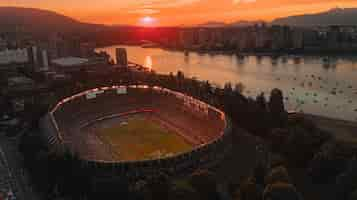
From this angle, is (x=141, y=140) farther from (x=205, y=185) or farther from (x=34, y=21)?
(x=34, y=21)

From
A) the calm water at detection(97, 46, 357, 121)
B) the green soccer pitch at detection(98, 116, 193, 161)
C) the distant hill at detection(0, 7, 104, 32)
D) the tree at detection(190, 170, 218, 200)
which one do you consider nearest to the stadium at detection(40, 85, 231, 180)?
the green soccer pitch at detection(98, 116, 193, 161)

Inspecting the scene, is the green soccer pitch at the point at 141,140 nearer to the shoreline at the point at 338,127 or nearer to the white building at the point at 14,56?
the shoreline at the point at 338,127

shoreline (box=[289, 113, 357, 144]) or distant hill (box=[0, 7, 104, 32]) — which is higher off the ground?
distant hill (box=[0, 7, 104, 32])

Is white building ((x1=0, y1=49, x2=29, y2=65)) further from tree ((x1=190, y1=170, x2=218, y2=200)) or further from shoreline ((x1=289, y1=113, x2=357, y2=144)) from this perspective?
tree ((x1=190, y1=170, x2=218, y2=200))

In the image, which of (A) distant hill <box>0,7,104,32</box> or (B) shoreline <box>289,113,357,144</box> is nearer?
(B) shoreline <box>289,113,357,144</box>

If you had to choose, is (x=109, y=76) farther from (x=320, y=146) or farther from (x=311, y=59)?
(x=311, y=59)

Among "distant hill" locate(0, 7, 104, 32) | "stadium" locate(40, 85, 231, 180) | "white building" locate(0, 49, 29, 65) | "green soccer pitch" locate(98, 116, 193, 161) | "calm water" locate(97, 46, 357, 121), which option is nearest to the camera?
"stadium" locate(40, 85, 231, 180)

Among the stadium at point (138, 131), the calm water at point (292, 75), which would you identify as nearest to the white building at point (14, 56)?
the calm water at point (292, 75)

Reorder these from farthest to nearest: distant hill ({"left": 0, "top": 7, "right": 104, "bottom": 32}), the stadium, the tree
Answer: distant hill ({"left": 0, "top": 7, "right": 104, "bottom": 32}) < the stadium < the tree
